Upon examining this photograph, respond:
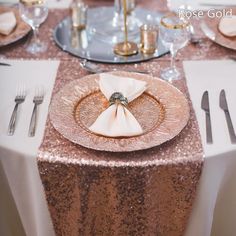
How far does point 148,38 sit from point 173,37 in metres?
0.14

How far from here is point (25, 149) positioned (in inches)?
34.4

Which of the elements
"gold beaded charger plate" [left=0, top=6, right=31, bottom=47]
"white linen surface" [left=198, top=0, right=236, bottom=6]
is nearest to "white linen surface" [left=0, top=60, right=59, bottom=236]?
"gold beaded charger plate" [left=0, top=6, right=31, bottom=47]

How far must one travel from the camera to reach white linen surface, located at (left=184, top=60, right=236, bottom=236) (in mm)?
882

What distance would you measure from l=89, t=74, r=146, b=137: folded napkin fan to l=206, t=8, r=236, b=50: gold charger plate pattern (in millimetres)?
310

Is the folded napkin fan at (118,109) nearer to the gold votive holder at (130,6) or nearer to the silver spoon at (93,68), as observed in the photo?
the silver spoon at (93,68)

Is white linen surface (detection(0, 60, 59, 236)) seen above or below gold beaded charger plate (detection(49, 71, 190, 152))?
below

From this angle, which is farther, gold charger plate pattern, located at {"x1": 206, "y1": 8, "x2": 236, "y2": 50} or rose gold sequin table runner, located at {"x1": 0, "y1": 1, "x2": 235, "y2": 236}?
gold charger plate pattern, located at {"x1": 206, "y1": 8, "x2": 236, "y2": 50}

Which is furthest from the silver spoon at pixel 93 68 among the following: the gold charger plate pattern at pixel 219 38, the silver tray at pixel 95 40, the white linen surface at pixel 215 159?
the gold charger plate pattern at pixel 219 38

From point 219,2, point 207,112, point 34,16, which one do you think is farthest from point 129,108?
point 219,2

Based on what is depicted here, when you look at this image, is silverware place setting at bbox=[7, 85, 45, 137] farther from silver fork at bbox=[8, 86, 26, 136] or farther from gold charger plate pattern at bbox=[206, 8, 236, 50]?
gold charger plate pattern at bbox=[206, 8, 236, 50]

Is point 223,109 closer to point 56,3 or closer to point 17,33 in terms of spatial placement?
point 17,33

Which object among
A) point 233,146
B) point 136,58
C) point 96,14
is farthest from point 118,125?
point 96,14

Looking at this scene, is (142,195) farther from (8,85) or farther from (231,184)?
(8,85)

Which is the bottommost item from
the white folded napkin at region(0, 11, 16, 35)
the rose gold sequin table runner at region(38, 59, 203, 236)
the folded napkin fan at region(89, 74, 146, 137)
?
the rose gold sequin table runner at region(38, 59, 203, 236)
